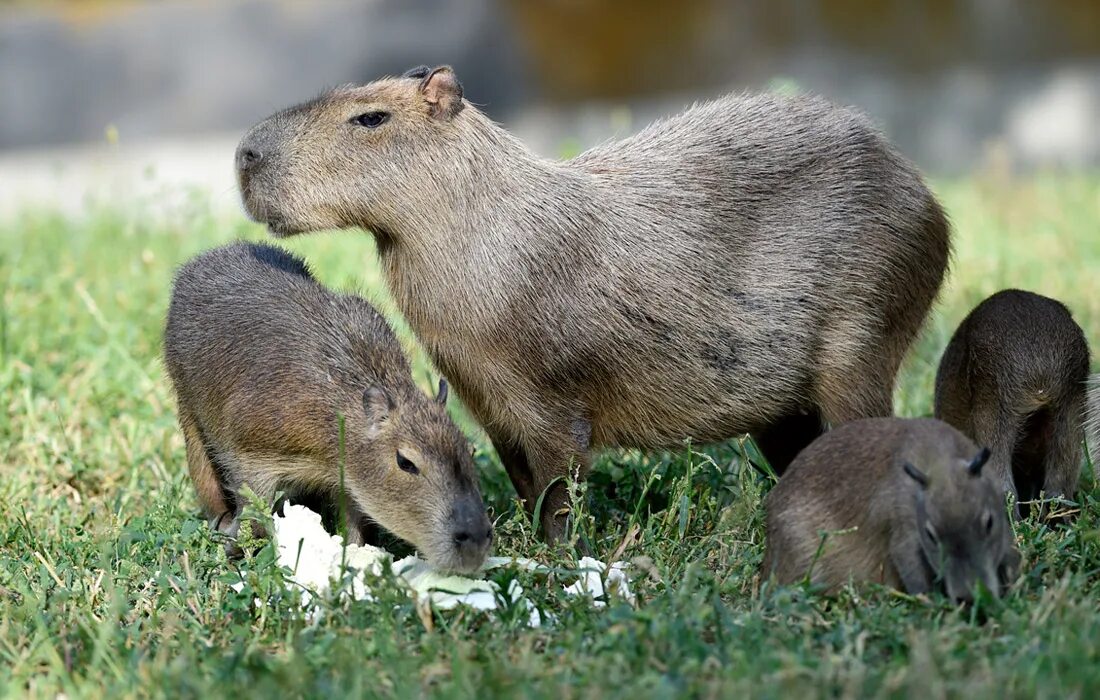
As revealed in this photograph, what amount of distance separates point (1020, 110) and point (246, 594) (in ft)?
32.9

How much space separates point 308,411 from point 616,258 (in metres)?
1.06

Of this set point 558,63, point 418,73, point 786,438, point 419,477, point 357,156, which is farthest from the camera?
point 558,63

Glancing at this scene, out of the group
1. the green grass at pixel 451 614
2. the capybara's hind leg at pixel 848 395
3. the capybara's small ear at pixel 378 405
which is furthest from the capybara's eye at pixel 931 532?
the capybara's small ear at pixel 378 405

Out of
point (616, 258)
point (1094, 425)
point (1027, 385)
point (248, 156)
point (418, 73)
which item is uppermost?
point (418, 73)

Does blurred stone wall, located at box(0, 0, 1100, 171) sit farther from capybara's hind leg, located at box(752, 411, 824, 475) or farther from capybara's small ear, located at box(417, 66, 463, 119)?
capybara's small ear, located at box(417, 66, 463, 119)

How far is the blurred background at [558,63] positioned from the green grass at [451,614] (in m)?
6.50

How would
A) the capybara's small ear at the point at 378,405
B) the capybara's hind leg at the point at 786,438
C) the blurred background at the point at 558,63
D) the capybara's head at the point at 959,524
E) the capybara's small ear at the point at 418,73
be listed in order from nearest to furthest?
the capybara's head at the point at 959,524 → the capybara's small ear at the point at 378,405 → the capybara's small ear at the point at 418,73 → the capybara's hind leg at the point at 786,438 → the blurred background at the point at 558,63

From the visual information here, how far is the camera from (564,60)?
1256 cm

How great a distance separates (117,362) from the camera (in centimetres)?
582

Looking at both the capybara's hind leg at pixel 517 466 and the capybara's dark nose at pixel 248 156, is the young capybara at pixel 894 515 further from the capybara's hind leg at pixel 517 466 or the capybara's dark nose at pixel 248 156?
the capybara's dark nose at pixel 248 156

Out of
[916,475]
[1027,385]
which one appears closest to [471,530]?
[916,475]

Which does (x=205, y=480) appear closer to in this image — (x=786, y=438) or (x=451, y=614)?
(x=451, y=614)

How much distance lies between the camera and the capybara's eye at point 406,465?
3938 millimetres

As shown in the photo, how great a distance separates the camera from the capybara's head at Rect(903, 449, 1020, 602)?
134 inches
